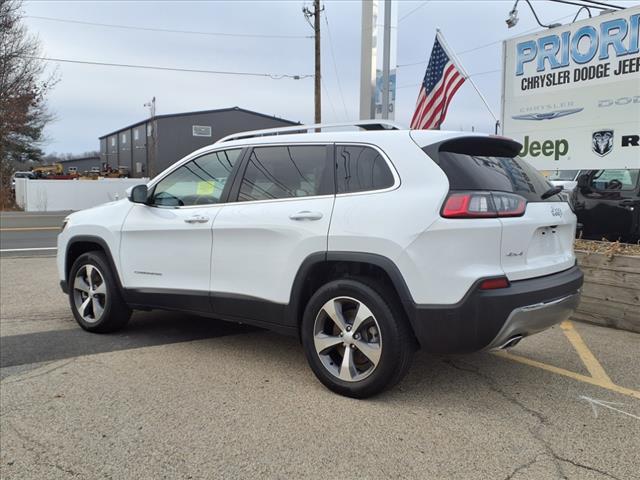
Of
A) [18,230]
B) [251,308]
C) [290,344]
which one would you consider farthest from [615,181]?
[18,230]

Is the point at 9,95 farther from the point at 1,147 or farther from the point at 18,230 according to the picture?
the point at 18,230

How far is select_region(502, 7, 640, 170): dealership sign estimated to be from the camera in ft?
21.4

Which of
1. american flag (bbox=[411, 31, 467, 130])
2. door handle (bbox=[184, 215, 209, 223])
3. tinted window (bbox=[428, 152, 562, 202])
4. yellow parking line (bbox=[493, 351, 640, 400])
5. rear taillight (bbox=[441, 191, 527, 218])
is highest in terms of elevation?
american flag (bbox=[411, 31, 467, 130])

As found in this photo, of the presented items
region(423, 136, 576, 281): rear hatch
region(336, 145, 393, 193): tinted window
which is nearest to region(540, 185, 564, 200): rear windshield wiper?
region(423, 136, 576, 281): rear hatch

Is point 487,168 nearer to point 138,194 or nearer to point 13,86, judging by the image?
point 138,194

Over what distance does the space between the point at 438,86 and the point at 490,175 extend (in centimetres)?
734

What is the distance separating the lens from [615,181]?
28.2 feet

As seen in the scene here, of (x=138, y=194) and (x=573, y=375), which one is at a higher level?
(x=138, y=194)

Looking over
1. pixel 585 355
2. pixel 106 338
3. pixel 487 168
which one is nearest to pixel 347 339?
pixel 487 168

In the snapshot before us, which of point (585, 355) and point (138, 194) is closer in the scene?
point (585, 355)

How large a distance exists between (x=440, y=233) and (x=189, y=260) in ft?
7.40

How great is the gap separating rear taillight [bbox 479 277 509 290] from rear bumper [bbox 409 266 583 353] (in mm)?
24

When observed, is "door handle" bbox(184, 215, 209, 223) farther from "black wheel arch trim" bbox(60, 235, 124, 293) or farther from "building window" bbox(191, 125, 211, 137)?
"building window" bbox(191, 125, 211, 137)

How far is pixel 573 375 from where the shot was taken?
421cm
